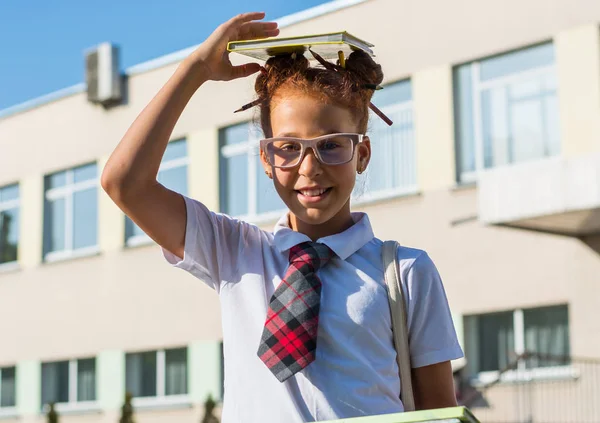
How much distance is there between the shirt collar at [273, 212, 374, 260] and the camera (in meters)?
2.53

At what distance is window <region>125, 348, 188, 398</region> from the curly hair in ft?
57.8

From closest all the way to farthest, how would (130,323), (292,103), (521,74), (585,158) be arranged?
(292,103) → (585,158) → (521,74) → (130,323)

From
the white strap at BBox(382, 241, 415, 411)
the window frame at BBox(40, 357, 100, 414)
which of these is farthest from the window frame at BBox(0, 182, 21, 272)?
the white strap at BBox(382, 241, 415, 411)

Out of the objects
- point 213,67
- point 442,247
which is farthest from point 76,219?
point 213,67

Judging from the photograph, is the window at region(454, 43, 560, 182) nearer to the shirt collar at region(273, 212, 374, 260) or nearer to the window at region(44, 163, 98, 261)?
the window at region(44, 163, 98, 261)

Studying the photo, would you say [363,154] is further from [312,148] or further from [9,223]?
[9,223]

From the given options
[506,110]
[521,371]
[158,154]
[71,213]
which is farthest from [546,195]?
[71,213]

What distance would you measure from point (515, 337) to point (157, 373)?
24.5 ft

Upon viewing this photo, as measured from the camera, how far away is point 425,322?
248 cm

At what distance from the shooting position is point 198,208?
256 centimetres

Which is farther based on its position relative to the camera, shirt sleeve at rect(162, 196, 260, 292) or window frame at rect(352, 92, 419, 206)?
window frame at rect(352, 92, 419, 206)

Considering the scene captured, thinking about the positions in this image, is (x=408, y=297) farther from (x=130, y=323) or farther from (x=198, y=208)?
(x=130, y=323)

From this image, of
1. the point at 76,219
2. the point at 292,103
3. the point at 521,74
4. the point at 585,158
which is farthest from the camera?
the point at 76,219

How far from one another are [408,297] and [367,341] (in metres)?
0.14
